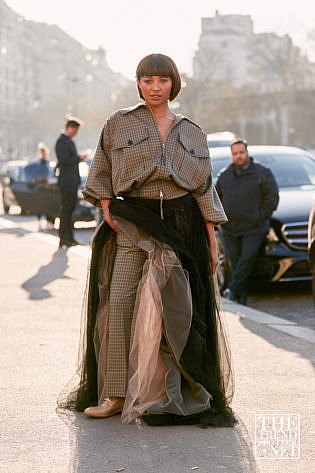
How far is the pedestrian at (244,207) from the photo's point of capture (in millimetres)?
10758

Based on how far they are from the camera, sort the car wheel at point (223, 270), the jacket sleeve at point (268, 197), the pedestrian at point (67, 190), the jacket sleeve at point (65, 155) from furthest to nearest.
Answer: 1. the pedestrian at point (67, 190)
2. the jacket sleeve at point (65, 155)
3. the car wheel at point (223, 270)
4. the jacket sleeve at point (268, 197)

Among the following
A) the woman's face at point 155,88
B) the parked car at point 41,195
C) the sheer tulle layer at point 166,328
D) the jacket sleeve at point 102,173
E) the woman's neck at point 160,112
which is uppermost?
the woman's face at point 155,88

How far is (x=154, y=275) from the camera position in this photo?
5.42 metres

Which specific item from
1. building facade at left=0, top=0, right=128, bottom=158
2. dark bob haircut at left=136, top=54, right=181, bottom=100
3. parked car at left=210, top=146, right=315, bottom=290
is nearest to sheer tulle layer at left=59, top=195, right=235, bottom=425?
dark bob haircut at left=136, top=54, right=181, bottom=100

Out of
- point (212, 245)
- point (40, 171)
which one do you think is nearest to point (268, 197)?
point (212, 245)

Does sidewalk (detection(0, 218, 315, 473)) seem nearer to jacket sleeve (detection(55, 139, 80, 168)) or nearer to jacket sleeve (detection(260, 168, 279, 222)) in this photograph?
jacket sleeve (detection(260, 168, 279, 222))

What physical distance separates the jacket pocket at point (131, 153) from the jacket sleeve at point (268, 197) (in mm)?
5261

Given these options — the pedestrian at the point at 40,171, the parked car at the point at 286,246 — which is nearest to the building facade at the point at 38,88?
the pedestrian at the point at 40,171

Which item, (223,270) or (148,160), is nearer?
(148,160)

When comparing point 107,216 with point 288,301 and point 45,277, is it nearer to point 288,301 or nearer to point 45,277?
point 288,301

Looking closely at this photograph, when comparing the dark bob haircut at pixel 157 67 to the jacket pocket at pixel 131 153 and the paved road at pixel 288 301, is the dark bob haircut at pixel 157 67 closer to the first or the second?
the jacket pocket at pixel 131 153

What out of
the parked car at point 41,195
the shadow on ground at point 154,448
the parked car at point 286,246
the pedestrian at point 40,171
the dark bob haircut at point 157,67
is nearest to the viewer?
the shadow on ground at point 154,448

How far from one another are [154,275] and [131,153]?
591 mm

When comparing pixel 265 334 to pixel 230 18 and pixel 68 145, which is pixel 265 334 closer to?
pixel 68 145
